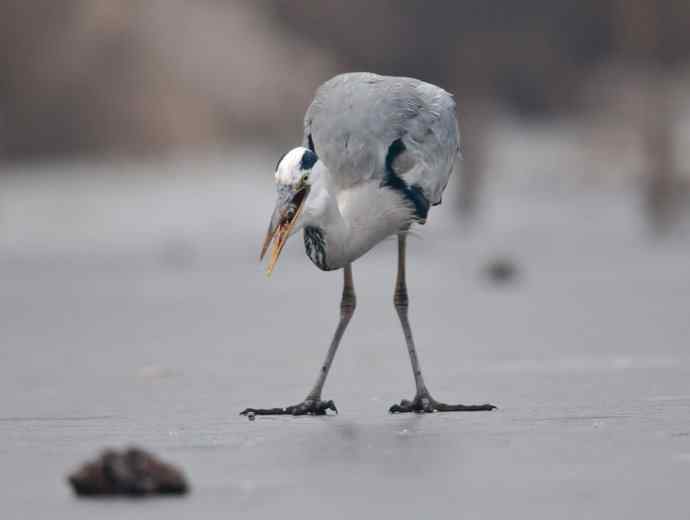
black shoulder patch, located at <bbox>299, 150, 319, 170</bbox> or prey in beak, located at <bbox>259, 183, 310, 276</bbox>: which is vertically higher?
black shoulder patch, located at <bbox>299, 150, 319, 170</bbox>

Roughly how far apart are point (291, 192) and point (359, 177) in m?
0.64

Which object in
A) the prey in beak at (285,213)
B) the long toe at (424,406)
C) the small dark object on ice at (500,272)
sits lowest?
the long toe at (424,406)

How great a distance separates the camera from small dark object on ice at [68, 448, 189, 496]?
215 inches

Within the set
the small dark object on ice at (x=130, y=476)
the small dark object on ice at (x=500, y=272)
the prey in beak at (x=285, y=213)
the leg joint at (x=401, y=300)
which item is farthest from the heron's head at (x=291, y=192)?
the small dark object on ice at (x=500, y=272)

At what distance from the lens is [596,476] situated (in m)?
5.73

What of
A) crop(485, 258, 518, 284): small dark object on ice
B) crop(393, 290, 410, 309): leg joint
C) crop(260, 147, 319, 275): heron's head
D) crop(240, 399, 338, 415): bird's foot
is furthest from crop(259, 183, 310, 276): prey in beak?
crop(485, 258, 518, 284): small dark object on ice

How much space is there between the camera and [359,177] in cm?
792

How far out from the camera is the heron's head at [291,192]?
7.27 metres

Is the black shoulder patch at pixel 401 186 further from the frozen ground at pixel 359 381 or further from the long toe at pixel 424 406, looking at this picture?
the long toe at pixel 424 406

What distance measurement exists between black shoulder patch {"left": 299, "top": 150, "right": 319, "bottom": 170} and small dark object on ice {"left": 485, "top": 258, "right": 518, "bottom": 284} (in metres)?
8.85

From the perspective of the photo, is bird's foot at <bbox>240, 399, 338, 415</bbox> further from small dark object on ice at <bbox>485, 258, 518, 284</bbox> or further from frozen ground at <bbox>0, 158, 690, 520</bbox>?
small dark object on ice at <bbox>485, 258, 518, 284</bbox>

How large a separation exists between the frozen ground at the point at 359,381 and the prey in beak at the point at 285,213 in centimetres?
64

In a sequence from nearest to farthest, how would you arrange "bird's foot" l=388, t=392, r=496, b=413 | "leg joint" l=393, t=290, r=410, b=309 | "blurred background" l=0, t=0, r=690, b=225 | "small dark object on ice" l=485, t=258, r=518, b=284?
"bird's foot" l=388, t=392, r=496, b=413 → "leg joint" l=393, t=290, r=410, b=309 → "small dark object on ice" l=485, t=258, r=518, b=284 → "blurred background" l=0, t=0, r=690, b=225

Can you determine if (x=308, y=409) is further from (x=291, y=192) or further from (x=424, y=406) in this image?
(x=291, y=192)
